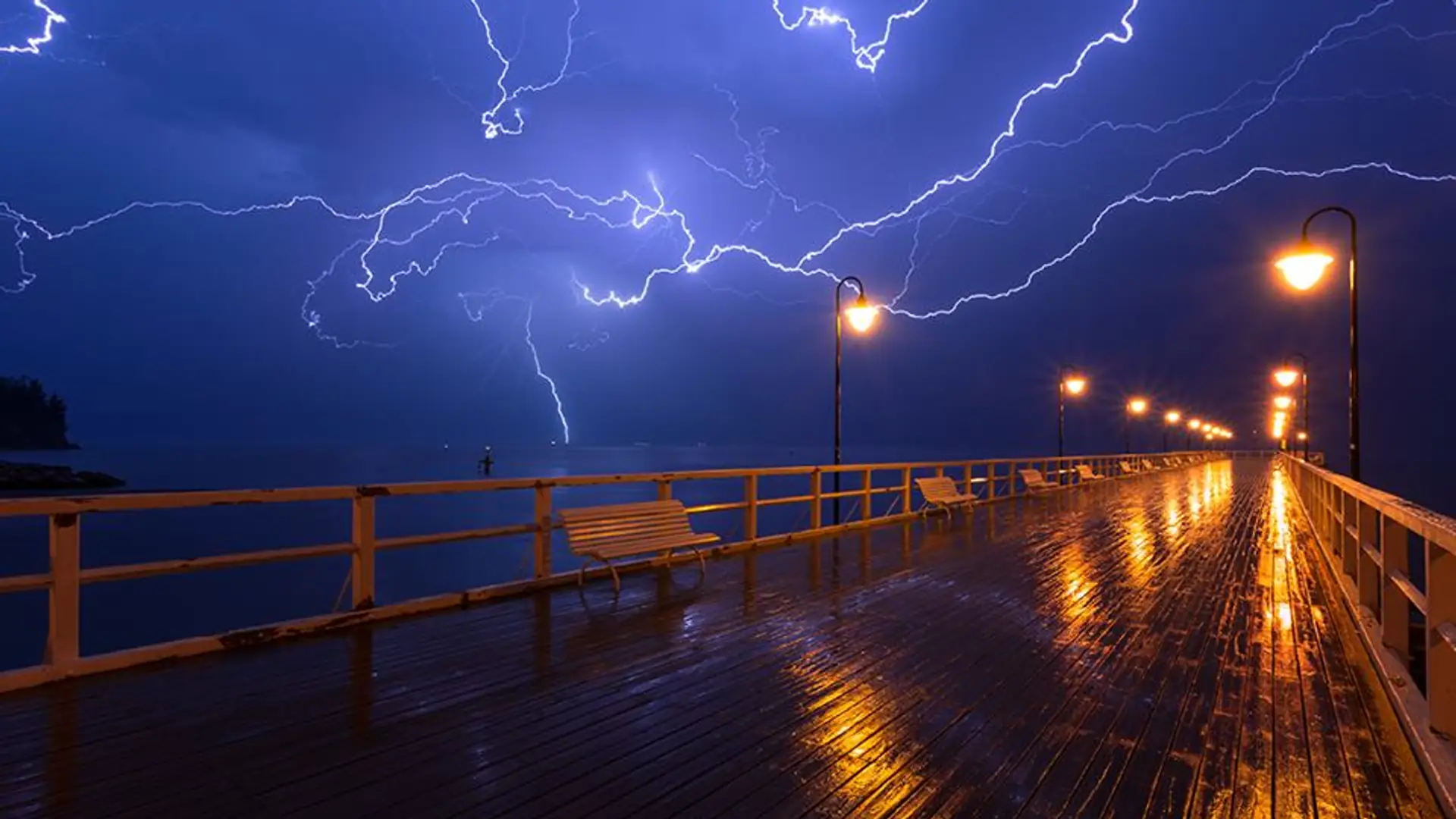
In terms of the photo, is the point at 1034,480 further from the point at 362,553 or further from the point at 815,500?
the point at 362,553

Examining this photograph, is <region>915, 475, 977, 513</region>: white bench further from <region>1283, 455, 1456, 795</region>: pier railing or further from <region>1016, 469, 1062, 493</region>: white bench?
<region>1283, 455, 1456, 795</region>: pier railing

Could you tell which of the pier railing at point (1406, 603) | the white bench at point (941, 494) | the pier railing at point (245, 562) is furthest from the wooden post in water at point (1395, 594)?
the white bench at point (941, 494)

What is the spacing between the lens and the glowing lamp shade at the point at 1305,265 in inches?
313

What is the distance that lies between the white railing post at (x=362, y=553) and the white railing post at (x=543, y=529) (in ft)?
4.32

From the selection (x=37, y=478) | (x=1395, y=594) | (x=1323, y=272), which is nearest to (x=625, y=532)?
(x=1395, y=594)

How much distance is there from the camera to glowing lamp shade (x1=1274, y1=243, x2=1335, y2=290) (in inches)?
313

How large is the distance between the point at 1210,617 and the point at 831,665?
3483 millimetres

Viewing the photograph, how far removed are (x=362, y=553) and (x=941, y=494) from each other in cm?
998

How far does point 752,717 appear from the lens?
10.9ft

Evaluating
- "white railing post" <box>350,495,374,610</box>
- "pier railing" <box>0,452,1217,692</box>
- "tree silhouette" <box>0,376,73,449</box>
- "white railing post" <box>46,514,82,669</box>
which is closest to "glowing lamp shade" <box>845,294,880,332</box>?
"pier railing" <box>0,452,1217,692</box>

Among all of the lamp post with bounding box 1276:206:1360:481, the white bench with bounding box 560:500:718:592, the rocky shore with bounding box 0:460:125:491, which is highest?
the lamp post with bounding box 1276:206:1360:481

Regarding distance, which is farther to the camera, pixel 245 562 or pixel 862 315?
pixel 862 315

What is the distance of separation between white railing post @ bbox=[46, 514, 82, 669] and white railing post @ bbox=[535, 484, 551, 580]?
2858 millimetres

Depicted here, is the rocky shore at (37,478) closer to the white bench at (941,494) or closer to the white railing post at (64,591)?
the white railing post at (64,591)
